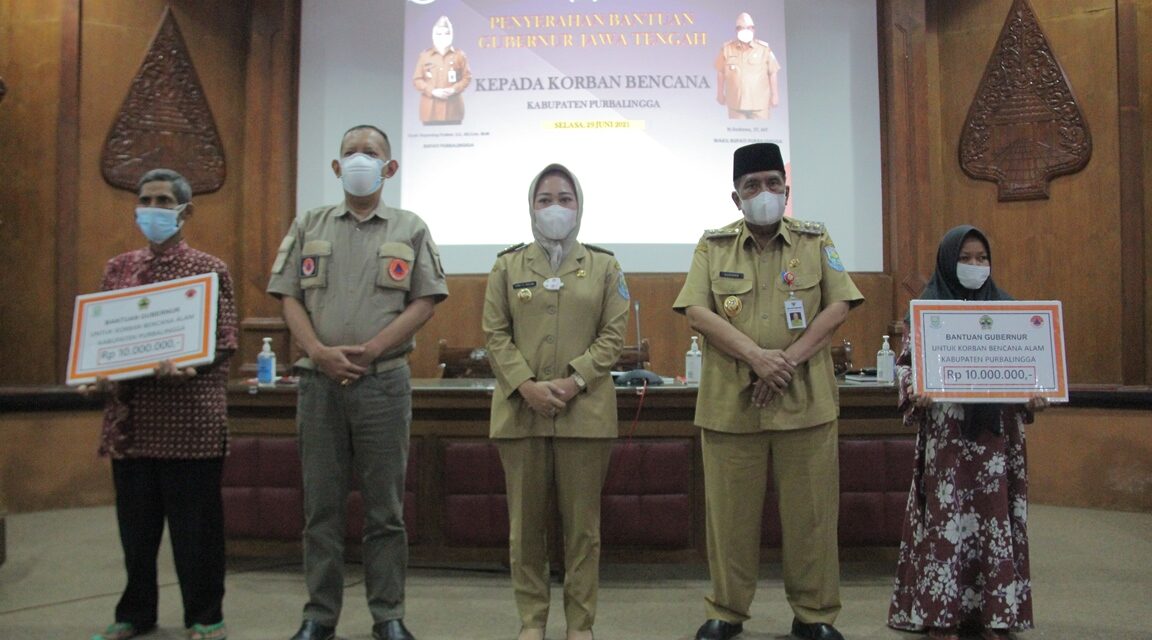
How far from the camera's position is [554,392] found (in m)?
2.41

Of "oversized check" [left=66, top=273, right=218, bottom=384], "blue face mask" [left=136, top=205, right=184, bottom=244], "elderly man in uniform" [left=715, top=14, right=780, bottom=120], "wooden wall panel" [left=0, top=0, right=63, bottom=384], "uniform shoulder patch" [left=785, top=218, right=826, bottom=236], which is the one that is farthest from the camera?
"elderly man in uniform" [left=715, top=14, right=780, bottom=120]

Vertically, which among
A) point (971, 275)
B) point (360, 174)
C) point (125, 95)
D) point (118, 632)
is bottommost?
point (118, 632)

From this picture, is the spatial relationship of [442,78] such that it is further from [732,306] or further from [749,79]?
[732,306]

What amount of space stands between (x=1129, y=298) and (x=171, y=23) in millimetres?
6200

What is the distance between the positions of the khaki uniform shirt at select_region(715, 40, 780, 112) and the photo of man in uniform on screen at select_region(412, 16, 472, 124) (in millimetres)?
1758

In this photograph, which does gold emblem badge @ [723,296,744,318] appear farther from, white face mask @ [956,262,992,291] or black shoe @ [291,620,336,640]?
black shoe @ [291,620,336,640]

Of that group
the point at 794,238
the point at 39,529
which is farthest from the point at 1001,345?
the point at 39,529

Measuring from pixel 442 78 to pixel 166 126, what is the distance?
5.92 feet

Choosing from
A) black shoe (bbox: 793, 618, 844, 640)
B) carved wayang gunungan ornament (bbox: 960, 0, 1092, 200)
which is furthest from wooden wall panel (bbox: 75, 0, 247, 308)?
carved wayang gunungan ornament (bbox: 960, 0, 1092, 200)

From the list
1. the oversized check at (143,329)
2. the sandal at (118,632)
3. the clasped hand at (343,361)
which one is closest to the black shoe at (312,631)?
the sandal at (118,632)

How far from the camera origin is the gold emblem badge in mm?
2564

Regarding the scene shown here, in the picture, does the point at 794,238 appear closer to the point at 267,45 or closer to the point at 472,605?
the point at 472,605

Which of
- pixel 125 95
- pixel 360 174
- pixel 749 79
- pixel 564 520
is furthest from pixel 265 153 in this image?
pixel 564 520

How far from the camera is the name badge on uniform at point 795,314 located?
2.50 meters
